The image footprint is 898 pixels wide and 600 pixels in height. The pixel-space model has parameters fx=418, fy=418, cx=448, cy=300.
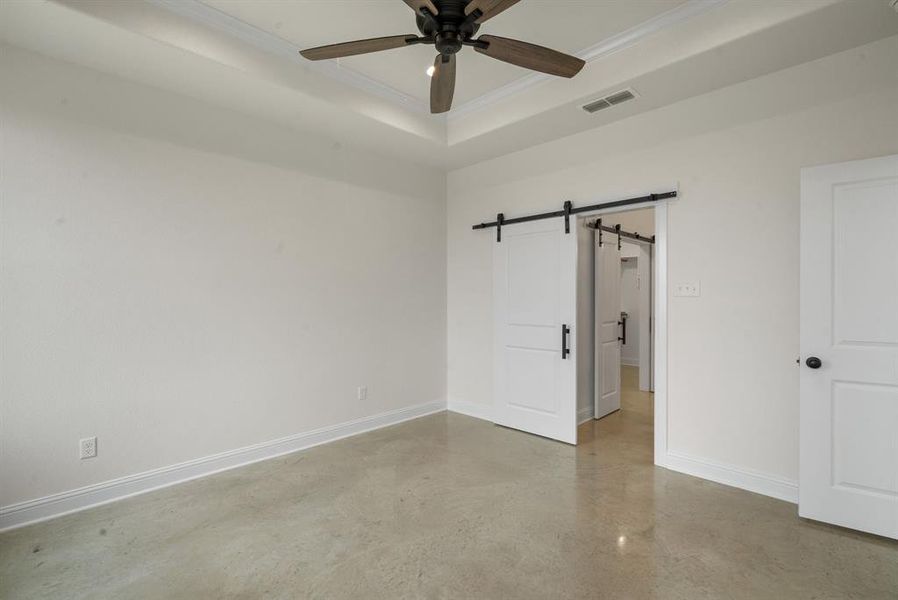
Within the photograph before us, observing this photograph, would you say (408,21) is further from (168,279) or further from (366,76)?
Answer: (168,279)

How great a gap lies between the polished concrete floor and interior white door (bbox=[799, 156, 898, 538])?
0.25 metres

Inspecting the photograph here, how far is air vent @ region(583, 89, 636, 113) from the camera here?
3035 mm

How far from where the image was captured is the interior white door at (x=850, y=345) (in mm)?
2371

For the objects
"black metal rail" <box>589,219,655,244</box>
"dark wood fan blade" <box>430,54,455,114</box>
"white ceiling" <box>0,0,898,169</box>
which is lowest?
"black metal rail" <box>589,219,655,244</box>

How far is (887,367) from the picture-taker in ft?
7.77

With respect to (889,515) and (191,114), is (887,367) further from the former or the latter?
(191,114)

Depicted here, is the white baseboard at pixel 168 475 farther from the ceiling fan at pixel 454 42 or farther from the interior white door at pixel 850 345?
the interior white door at pixel 850 345

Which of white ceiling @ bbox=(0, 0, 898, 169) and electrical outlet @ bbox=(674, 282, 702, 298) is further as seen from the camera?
electrical outlet @ bbox=(674, 282, 702, 298)

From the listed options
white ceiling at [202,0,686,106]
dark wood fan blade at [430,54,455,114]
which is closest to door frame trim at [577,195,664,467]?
white ceiling at [202,0,686,106]

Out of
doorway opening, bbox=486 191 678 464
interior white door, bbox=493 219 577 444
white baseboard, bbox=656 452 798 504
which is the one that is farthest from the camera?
interior white door, bbox=493 219 577 444

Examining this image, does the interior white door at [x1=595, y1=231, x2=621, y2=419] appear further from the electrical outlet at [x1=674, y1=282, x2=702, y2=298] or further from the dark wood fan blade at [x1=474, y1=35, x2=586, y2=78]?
the dark wood fan blade at [x1=474, y1=35, x2=586, y2=78]

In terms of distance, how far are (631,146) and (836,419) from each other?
2409 millimetres

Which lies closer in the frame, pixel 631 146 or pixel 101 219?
pixel 101 219

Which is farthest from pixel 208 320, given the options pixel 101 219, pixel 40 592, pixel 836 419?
pixel 836 419
